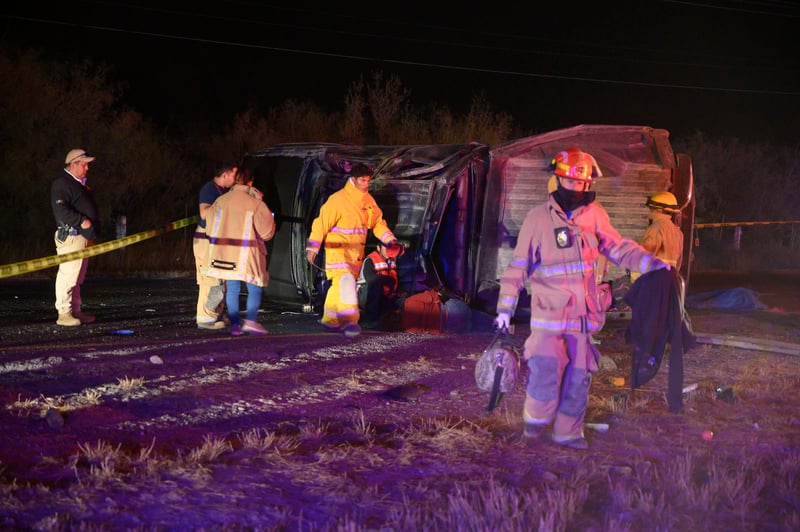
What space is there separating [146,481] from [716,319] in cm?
910

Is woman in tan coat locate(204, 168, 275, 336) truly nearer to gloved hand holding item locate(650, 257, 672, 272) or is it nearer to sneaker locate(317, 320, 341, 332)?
sneaker locate(317, 320, 341, 332)

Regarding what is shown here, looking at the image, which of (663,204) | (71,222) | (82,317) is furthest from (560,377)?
(82,317)

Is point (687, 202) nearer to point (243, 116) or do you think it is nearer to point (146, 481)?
point (146, 481)

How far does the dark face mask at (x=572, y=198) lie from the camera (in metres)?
5.51

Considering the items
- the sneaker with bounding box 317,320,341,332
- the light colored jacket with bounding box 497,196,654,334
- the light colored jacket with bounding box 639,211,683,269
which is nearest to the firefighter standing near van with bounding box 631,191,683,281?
the light colored jacket with bounding box 639,211,683,269

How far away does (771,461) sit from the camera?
5191 millimetres

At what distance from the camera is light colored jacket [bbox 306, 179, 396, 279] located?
370 inches

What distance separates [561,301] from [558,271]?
0.18 m

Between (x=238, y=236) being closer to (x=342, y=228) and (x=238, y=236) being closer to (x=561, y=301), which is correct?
(x=342, y=228)

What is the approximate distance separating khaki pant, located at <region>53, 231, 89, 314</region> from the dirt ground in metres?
0.38

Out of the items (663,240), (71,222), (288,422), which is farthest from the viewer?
(71,222)

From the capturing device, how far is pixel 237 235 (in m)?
8.95

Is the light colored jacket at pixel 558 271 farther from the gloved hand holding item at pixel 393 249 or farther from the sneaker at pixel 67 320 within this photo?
Answer: the sneaker at pixel 67 320

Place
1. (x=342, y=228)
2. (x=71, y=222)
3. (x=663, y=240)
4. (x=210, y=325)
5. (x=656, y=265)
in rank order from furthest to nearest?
(x=210, y=325)
(x=342, y=228)
(x=71, y=222)
(x=663, y=240)
(x=656, y=265)
